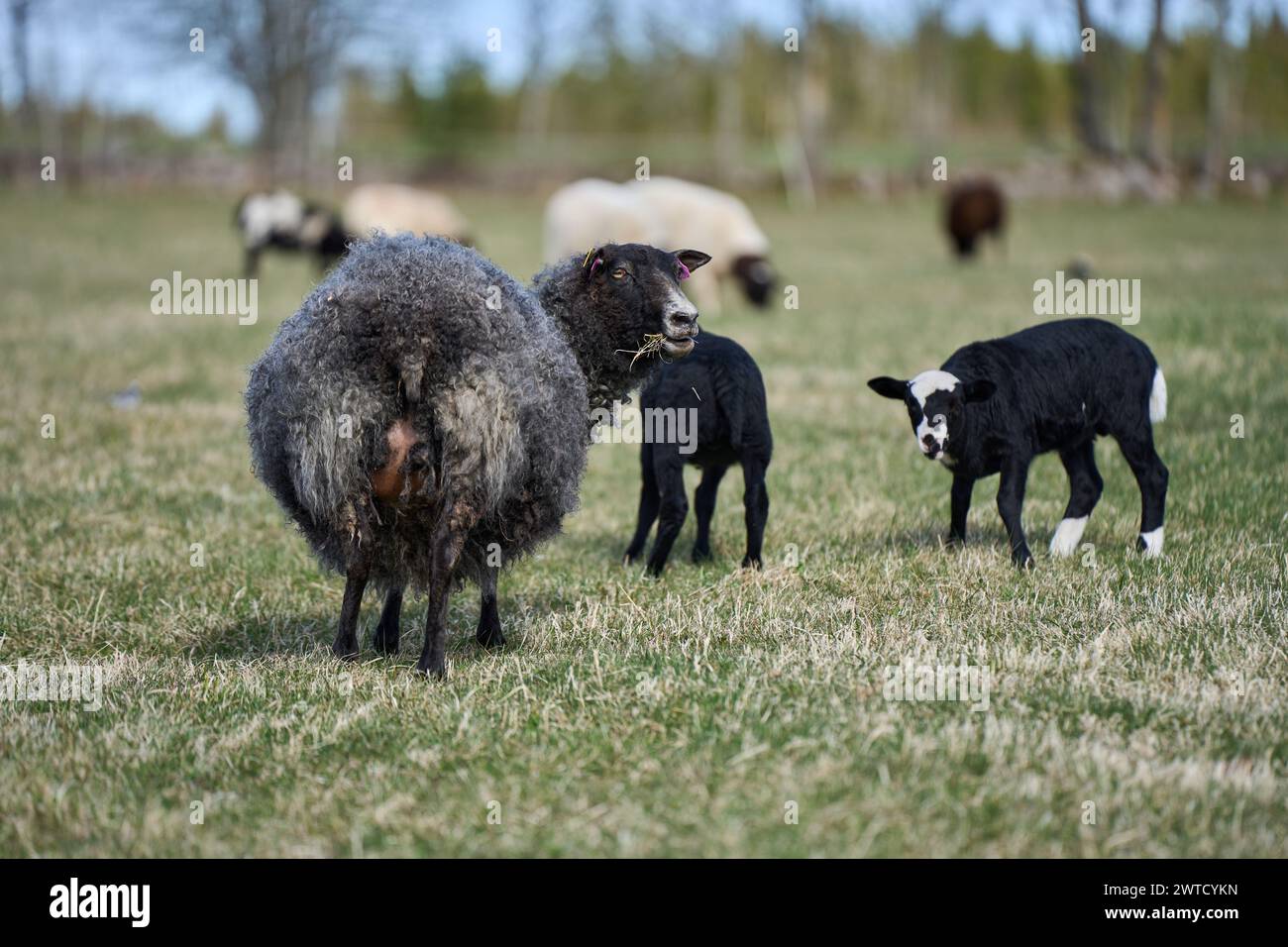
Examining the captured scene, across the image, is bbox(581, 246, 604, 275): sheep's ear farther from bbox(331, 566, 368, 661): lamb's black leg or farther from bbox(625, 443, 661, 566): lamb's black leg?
bbox(331, 566, 368, 661): lamb's black leg

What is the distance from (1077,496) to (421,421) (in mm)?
3702

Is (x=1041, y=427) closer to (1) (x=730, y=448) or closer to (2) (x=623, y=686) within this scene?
(1) (x=730, y=448)

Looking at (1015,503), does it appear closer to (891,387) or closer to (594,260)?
(891,387)

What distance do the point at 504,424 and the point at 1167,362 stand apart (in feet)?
30.2

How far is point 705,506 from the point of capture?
7.37 meters

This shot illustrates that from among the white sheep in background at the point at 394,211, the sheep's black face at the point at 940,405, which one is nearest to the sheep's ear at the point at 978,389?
the sheep's black face at the point at 940,405

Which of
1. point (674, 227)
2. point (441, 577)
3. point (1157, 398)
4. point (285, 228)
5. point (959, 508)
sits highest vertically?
point (285, 228)

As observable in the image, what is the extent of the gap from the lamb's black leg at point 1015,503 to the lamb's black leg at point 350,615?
3078mm

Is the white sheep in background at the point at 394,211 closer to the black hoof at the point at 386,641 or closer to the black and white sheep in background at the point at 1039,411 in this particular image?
the black and white sheep in background at the point at 1039,411

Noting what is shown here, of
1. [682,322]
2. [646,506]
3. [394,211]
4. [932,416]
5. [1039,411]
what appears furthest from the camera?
[394,211]

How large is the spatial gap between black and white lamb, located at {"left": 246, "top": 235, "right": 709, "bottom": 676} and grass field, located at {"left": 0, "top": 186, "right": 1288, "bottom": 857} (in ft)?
1.53

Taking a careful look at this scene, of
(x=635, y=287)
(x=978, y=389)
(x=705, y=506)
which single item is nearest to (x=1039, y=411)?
(x=978, y=389)

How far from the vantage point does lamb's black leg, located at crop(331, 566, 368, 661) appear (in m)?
5.33
